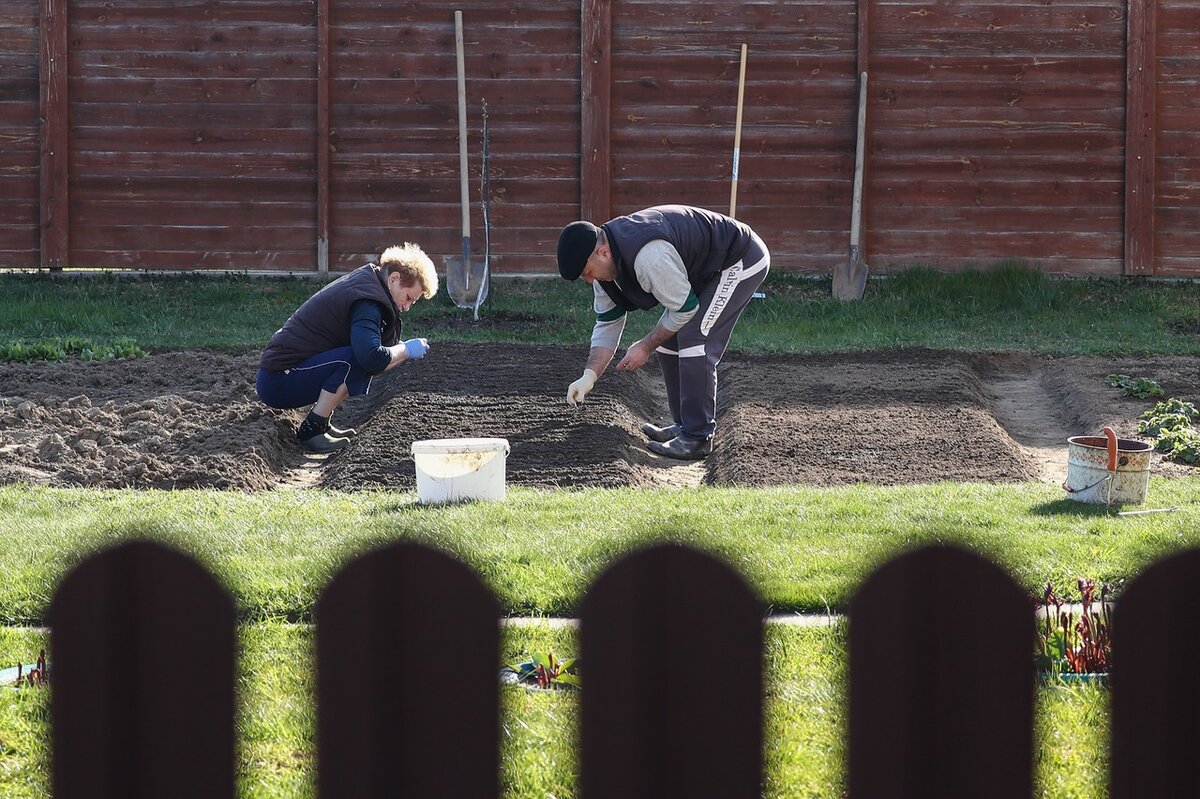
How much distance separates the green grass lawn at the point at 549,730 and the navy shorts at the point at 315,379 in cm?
374

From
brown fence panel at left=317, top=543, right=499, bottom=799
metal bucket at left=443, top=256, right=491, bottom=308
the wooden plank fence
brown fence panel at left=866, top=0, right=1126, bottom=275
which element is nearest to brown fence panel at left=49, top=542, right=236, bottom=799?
brown fence panel at left=317, top=543, right=499, bottom=799

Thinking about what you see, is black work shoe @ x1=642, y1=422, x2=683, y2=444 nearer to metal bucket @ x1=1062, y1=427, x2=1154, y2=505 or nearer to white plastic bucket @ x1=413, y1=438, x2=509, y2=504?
white plastic bucket @ x1=413, y1=438, x2=509, y2=504

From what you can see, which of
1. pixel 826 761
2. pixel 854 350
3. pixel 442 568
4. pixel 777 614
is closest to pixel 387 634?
pixel 442 568

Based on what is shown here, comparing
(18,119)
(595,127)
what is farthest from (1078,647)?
(18,119)

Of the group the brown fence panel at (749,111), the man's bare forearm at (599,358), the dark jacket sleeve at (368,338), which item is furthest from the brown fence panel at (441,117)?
the man's bare forearm at (599,358)

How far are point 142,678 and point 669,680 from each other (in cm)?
65

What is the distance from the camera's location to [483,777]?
1.64 m

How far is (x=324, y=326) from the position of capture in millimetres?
7195

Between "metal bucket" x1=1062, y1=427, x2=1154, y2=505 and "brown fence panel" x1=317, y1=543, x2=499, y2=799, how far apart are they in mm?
4048

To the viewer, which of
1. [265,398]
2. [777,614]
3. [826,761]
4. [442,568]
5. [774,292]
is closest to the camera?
[442,568]

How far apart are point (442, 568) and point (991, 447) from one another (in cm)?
577

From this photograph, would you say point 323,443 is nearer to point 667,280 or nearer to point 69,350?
point 667,280

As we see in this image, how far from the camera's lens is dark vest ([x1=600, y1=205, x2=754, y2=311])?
6.45 metres

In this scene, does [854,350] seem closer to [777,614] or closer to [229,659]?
[777,614]
